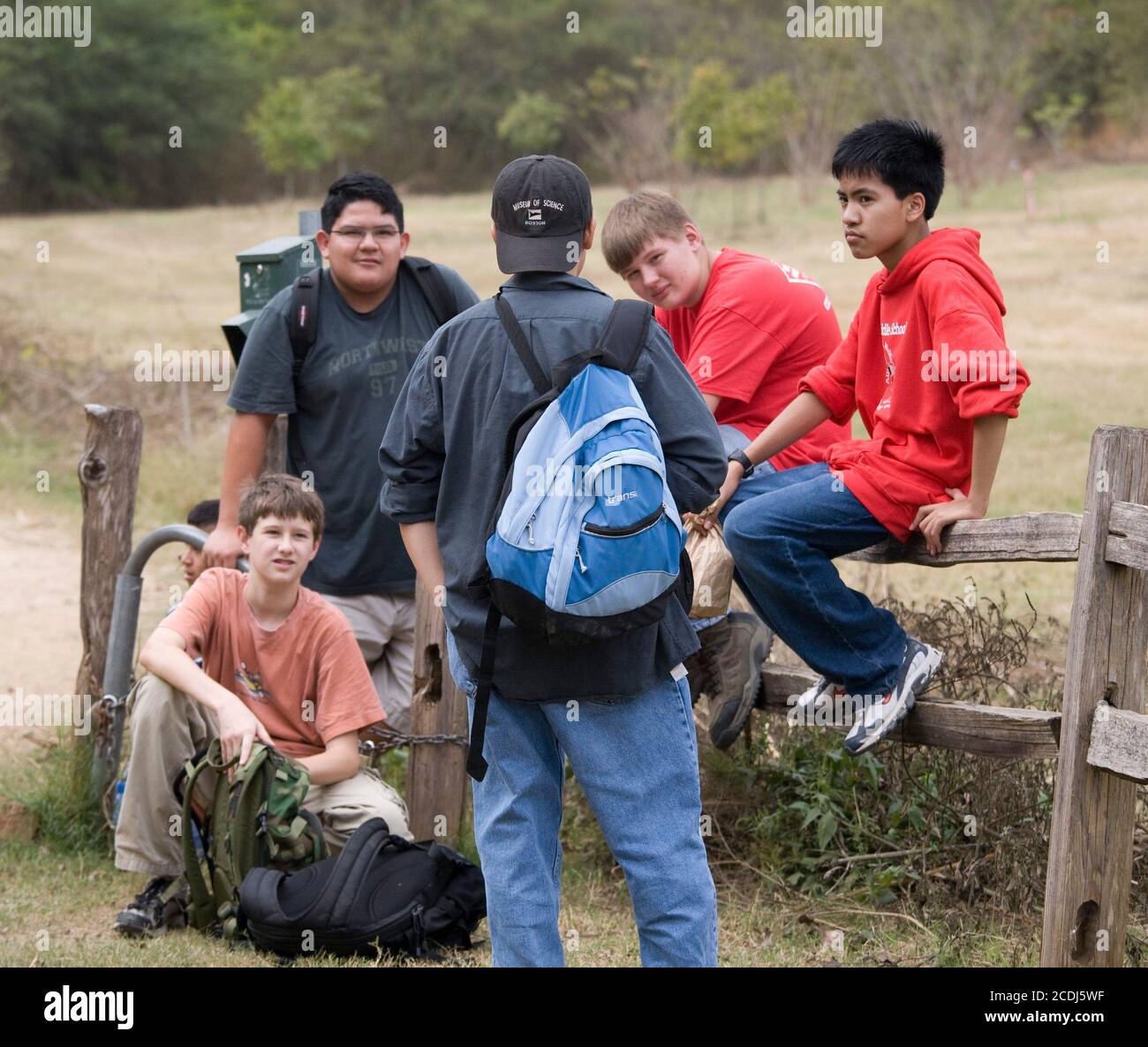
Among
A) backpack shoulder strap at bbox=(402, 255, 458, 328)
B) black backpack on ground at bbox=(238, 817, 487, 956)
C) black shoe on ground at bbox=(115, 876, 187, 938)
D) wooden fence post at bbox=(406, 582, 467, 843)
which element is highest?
backpack shoulder strap at bbox=(402, 255, 458, 328)

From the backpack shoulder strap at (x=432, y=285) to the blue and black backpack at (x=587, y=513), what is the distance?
237 centimetres

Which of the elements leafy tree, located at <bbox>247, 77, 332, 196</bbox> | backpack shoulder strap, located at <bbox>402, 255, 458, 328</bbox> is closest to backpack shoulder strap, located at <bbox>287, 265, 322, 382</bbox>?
backpack shoulder strap, located at <bbox>402, 255, 458, 328</bbox>

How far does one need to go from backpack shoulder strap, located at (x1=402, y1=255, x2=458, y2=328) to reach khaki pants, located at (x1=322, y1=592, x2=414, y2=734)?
1.01 metres

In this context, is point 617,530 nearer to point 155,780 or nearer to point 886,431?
point 886,431

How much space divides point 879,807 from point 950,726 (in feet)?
2.41

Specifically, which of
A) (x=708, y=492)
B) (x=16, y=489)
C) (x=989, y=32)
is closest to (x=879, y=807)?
(x=708, y=492)

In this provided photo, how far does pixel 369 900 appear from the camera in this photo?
436 centimetres

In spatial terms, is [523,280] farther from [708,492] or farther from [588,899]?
[588,899]

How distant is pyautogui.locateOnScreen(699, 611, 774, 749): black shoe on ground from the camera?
4.82m

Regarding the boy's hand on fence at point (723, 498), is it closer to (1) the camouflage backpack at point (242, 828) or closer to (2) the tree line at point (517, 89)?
(1) the camouflage backpack at point (242, 828)

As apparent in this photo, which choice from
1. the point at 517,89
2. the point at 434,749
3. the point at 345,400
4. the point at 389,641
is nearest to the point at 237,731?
the point at 434,749

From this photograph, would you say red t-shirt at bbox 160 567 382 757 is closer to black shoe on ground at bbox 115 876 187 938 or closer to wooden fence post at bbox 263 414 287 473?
black shoe on ground at bbox 115 876 187 938

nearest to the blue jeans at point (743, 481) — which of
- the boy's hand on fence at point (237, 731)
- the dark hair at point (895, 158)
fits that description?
the dark hair at point (895, 158)

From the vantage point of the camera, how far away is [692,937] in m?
3.17
